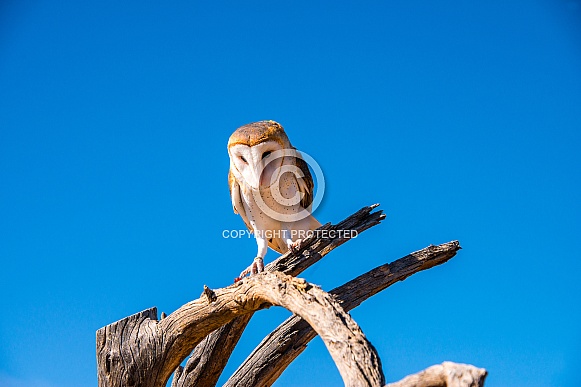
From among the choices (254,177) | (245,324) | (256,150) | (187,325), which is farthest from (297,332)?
(256,150)

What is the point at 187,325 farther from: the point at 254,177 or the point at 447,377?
the point at 447,377

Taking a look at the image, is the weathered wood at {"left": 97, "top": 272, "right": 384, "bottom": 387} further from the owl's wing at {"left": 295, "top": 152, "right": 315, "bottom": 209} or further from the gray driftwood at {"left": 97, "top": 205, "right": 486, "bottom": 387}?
the owl's wing at {"left": 295, "top": 152, "right": 315, "bottom": 209}

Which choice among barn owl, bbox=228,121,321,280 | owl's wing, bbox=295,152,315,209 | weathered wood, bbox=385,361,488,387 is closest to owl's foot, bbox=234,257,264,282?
barn owl, bbox=228,121,321,280

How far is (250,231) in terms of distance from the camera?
6809mm

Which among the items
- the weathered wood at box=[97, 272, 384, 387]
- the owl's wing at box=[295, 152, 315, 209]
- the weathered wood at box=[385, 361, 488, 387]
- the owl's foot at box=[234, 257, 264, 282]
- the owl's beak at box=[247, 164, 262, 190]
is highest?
the owl's wing at box=[295, 152, 315, 209]

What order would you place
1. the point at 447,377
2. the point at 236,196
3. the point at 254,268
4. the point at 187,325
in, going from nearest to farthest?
the point at 447,377 < the point at 187,325 < the point at 254,268 < the point at 236,196

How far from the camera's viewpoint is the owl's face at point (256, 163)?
233 inches

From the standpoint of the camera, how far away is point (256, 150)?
5.88m

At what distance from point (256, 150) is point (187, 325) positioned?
171 cm

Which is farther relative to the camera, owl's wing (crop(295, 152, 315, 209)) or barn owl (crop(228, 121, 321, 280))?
owl's wing (crop(295, 152, 315, 209))

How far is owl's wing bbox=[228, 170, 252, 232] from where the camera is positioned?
6410mm

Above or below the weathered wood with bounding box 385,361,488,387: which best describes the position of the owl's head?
above

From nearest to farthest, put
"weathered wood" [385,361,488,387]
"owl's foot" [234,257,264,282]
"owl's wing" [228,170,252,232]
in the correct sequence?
"weathered wood" [385,361,488,387] < "owl's foot" [234,257,264,282] < "owl's wing" [228,170,252,232]

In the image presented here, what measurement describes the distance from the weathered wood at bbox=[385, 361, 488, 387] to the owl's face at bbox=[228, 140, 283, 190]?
11.4 feet
